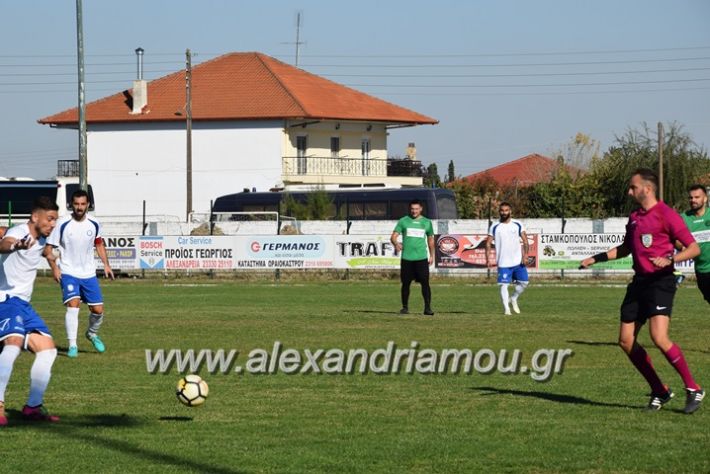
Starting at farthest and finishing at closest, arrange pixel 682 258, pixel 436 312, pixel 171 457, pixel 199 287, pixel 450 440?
pixel 199 287 < pixel 436 312 < pixel 682 258 < pixel 450 440 < pixel 171 457

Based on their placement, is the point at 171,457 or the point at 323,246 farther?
the point at 323,246

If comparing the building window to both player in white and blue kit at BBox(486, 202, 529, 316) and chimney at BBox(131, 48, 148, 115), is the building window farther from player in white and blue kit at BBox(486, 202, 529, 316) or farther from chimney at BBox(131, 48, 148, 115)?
player in white and blue kit at BBox(486, 202, 529, 316)

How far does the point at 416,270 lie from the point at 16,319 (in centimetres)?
1118

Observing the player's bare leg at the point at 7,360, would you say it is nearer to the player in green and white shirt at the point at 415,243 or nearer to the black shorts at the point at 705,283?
→ the black shorts at the point at 705,283

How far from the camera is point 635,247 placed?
9617mm

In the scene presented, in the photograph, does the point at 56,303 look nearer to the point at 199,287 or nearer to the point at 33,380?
the point at 199,287

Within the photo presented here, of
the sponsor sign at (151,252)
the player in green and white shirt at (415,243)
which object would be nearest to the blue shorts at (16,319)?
the player in green and white shirt at (415,243)

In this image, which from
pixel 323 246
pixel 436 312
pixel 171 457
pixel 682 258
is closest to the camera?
pixel 171 457

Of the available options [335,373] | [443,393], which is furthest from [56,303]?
[443,393]

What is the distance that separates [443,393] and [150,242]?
26136 mm

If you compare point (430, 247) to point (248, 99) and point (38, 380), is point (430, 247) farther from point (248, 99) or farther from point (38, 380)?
point (248, 99)

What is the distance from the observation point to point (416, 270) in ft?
65.3

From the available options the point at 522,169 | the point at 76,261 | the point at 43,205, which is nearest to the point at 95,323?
the point at 76,261

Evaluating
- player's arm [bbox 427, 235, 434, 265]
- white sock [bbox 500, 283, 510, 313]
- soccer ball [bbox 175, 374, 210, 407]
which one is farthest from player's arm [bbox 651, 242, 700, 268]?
white sock [bbox 500, 283, 510, 313]
